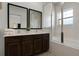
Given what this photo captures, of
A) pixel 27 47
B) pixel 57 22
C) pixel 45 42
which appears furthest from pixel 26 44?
pixel 57 22

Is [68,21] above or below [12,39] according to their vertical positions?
above

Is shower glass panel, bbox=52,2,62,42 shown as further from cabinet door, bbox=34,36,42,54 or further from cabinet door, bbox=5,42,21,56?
cabinet door, bbox=5,42,21,56

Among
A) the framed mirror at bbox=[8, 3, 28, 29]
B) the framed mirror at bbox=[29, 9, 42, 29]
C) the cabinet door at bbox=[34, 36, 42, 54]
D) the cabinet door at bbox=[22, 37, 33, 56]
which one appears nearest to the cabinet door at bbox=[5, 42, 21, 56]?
the cabinet door at bbox=[22, 37, 33, 56]

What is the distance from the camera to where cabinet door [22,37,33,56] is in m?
2.55

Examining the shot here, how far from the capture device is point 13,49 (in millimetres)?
2291

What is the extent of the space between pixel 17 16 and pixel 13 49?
3.88 ft

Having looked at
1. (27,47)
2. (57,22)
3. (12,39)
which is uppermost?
(57,22)

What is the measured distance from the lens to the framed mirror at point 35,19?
352cm

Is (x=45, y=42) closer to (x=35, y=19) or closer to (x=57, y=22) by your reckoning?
(x=35, y=19)

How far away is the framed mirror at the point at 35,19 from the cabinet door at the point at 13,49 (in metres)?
1.26

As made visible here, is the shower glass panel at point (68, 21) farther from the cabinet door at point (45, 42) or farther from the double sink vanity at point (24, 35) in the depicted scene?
the double sink vanity at point (24, 35)

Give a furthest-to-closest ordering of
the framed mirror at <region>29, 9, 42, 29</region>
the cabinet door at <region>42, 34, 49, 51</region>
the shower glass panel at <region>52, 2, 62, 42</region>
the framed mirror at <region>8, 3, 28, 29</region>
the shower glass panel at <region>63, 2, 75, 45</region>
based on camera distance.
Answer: the shower glass panel at <region>52, 2, 62, 42</region> → the shower glass panel at <region>63, 2, 75, 45</region> → the framed mirror at <region>29, 9, 42, 29</region> → the cabinet door at <region>42, 34, 49, 51</region> → the framed mirror at <region>8, 3, 28, 29</region>

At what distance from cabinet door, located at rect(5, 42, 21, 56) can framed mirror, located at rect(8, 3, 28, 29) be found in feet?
2.43

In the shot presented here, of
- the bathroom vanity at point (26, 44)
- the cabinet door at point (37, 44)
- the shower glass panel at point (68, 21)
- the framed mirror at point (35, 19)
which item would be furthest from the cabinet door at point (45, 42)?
the shower glass panel at point (68, 21)
